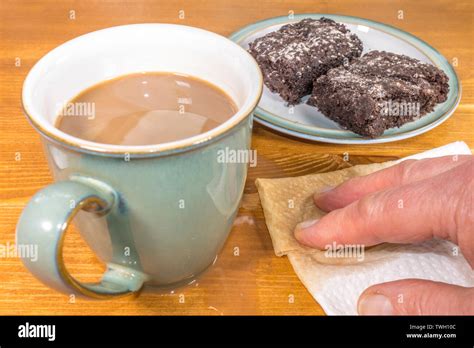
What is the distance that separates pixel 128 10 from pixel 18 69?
1.03 feet

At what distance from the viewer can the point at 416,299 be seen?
1.60 ft

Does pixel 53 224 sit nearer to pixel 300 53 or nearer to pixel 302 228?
pixel 302 228

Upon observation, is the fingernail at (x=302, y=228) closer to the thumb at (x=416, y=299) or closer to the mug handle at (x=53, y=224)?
the thumb at (x=416, y=299)

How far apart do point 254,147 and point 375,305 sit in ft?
1.02

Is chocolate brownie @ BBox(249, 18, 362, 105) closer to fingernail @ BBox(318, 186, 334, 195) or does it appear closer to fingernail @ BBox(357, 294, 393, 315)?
fingernail @ BBox(318, 186, 334, 195)

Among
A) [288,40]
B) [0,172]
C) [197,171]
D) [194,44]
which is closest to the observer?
[197,171]

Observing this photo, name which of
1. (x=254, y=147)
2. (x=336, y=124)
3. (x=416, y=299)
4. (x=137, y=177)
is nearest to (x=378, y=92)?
(x=336, y=124)

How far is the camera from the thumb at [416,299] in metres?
0.47

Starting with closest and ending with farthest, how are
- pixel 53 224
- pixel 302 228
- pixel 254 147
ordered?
pixel 53 224 → pixel 302 228 → pixel 254 147

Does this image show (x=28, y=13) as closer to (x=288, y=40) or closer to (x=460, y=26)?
(x=288, y=40)

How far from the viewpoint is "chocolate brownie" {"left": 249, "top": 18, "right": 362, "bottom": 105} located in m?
0.82

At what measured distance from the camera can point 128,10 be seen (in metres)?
1.12

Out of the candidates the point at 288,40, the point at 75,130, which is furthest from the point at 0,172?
the point at 288,40

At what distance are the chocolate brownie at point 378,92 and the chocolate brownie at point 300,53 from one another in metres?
0.03
